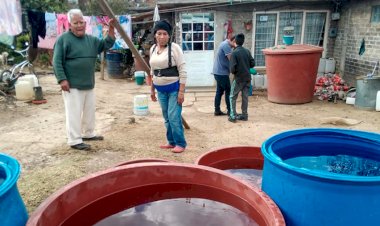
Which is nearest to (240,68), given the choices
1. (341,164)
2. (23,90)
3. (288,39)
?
(288,39)

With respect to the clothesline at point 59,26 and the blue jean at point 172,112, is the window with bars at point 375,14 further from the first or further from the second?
the clothesline at point 59,26

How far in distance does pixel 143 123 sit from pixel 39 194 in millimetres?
2783

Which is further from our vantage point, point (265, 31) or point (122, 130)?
point (265, 31)

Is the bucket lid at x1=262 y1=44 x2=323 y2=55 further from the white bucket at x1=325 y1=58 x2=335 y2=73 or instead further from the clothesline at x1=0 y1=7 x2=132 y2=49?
the clothesline at x1=0 y1=7 x2=132 y2=49

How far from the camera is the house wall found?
7.50 meters

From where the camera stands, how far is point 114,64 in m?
10.8

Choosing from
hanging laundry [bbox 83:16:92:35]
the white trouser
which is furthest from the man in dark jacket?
hanging laundry [bbox 83:16:92:35]

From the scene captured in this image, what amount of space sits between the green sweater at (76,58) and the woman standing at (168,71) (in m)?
0.82

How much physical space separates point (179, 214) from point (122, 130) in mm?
3222

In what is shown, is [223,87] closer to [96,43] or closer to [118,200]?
[96,43]

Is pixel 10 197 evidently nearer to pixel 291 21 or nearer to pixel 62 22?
pixel 291 21

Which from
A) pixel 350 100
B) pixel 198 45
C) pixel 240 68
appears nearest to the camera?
pixel 240 68

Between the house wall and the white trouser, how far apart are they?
6.74 m

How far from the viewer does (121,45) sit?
397 inches
